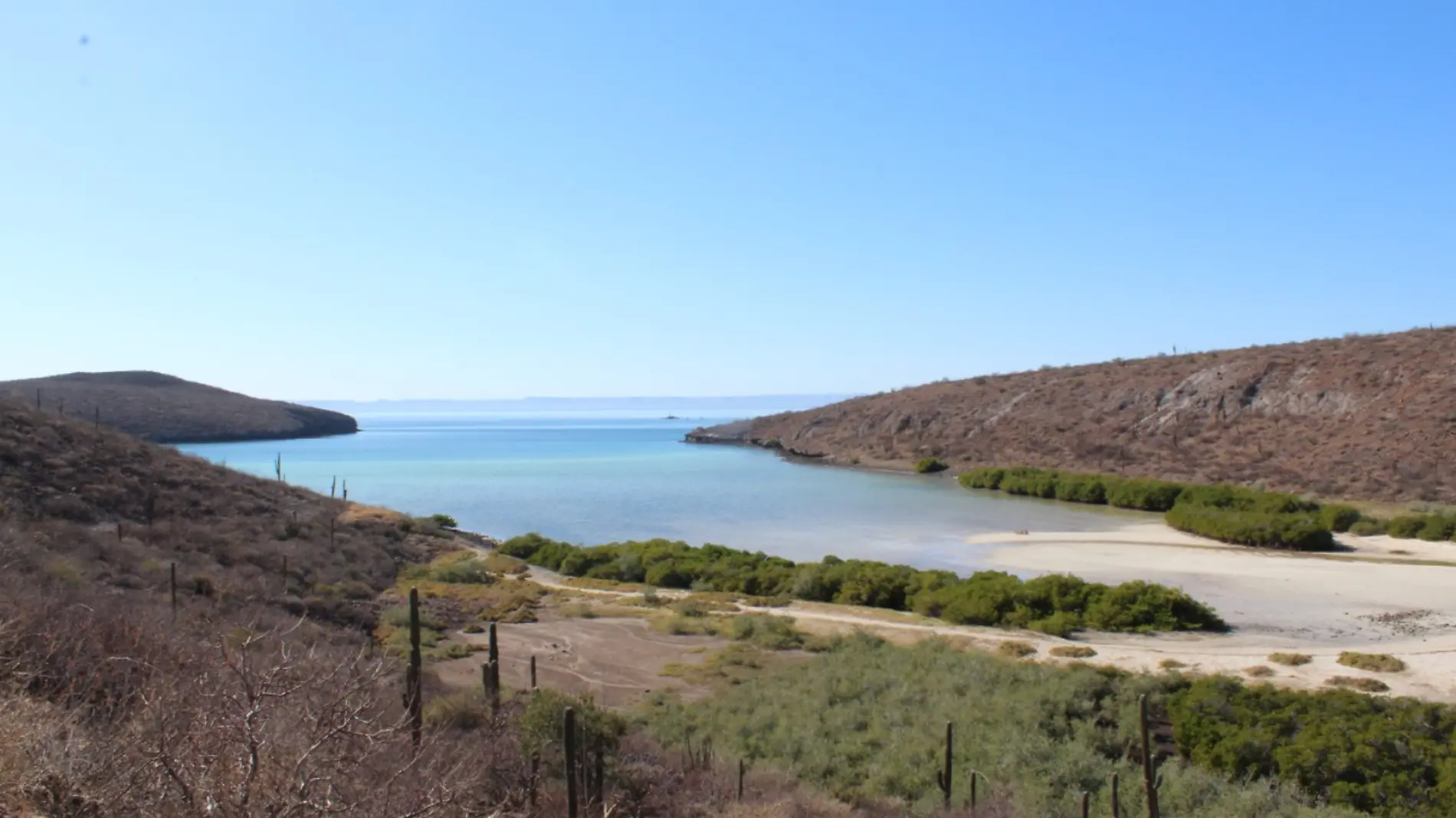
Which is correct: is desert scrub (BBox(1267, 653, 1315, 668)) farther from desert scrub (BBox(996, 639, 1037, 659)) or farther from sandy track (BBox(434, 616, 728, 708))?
sandy track (BBox(434, 616, 728, 708))

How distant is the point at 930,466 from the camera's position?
74125mm

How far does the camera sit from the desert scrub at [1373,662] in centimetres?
1667

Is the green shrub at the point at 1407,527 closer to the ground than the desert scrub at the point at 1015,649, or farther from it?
farther from it

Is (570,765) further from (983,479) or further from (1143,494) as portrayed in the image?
(983,479)

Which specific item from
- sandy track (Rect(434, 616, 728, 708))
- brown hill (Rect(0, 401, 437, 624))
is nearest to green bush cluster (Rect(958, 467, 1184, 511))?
sandy track (Rect(434, 616, 728, 708))

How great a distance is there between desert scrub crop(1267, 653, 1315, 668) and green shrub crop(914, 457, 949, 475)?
55.9 meters

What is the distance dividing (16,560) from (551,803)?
9774 mm

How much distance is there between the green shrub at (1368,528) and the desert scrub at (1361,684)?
23.3m

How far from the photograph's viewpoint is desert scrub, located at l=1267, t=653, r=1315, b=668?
17.4 m

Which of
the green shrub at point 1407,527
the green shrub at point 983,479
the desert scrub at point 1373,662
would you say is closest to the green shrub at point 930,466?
the green shrub at point 983,479

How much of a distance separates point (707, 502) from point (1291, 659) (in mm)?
37680

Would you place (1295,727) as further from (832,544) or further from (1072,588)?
(832,544)

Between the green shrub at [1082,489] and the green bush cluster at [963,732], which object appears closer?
the green bush cluster at [963,732]

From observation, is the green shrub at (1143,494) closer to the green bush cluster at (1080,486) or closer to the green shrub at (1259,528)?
the green bush cluster at (1080,486)
